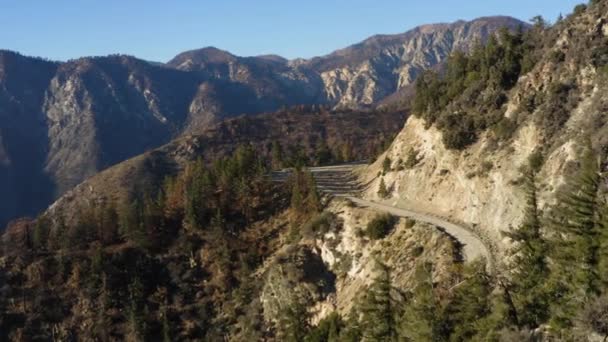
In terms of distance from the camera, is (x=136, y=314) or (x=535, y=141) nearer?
(x=535, y=141)

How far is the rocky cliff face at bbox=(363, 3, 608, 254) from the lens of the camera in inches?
2025

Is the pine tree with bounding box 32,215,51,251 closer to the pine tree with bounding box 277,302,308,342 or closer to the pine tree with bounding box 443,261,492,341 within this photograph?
the pine tree with bounding box 277,302,308,342

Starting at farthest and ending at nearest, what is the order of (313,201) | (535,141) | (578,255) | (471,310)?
(313,201), (535,141), (471,310), (578,255)

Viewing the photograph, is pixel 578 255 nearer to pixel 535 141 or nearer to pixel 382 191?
pixel 535 141

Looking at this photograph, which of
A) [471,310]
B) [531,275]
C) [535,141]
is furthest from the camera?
[535,141]

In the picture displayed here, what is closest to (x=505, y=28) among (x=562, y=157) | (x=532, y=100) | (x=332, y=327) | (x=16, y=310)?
(x=532, y=100)

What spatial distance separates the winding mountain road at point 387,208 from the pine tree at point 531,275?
486 centimetres

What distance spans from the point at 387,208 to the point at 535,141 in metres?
22.3

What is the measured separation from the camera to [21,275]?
87.6 meters

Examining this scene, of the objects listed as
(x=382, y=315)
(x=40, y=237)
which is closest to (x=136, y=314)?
(x=40, y=237)

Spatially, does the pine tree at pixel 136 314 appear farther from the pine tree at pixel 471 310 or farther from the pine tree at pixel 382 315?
the pine tree at pixel 471 310

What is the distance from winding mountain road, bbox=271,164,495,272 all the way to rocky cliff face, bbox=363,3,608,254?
1797mm

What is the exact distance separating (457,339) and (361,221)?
3627 centimetres

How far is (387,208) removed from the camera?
72938 mm
